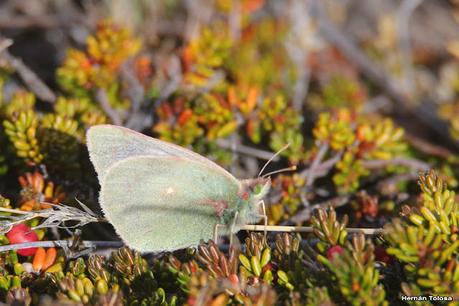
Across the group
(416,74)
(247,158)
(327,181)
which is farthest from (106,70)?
(416,74)

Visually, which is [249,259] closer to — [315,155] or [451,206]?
[451,206]

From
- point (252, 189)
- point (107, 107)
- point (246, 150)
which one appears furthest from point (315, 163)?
point (107, 107)

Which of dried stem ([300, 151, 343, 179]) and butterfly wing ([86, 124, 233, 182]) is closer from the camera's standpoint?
butterfly wing ([86, 124, 233, 182])

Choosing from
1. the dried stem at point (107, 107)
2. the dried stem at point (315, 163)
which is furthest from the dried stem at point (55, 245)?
the dried stem at point (315, 163)

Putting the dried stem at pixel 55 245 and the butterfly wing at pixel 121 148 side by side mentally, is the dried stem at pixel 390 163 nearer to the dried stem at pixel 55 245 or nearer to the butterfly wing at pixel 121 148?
the butterfly wing at pixel 121 148

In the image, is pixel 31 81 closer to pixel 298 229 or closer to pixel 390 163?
pixel 298 229

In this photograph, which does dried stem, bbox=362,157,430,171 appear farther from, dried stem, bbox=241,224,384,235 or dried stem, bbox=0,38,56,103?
dried stem, bbox=0,38,56,103

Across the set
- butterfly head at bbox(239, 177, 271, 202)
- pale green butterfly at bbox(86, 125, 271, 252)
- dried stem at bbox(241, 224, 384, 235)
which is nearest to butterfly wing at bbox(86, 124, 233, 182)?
pale green butterfly at bbox(86, 125, 271, 252)
